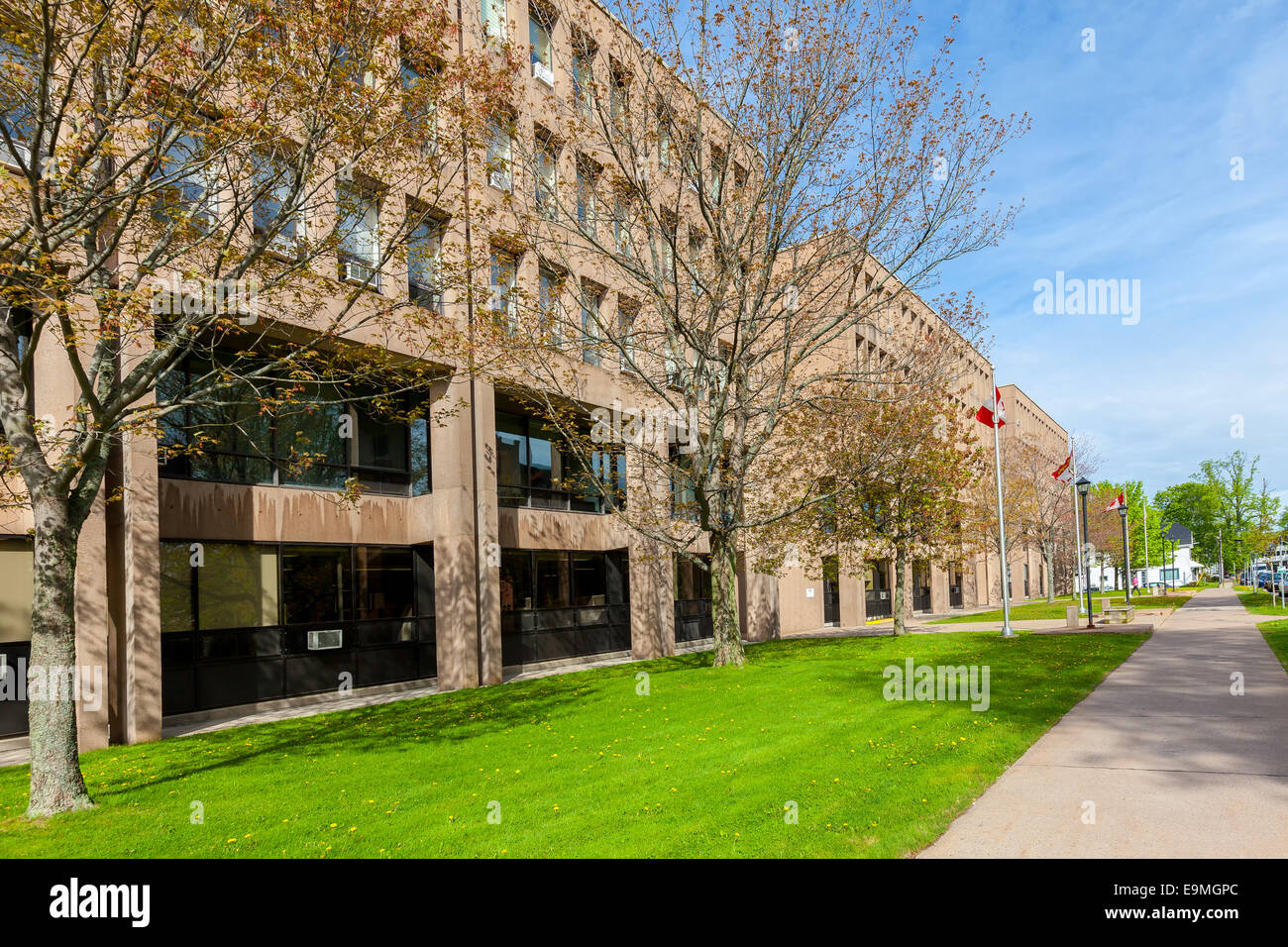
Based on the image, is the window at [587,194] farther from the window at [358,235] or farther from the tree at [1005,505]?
the tree at [1005,505]

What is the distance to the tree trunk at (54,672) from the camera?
8203mm

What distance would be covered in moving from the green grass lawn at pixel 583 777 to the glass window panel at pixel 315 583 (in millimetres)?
3350

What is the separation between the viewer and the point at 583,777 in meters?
8.62

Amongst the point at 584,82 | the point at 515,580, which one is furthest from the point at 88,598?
the point at 584,82

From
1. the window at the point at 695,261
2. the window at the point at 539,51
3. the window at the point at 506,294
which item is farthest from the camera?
the window at the point at 539,51

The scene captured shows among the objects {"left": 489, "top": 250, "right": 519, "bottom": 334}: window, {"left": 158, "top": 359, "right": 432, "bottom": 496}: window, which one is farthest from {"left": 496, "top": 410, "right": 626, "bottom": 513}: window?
{"left": 489, "top": 250, "right": 519, "bottom": 334}: window

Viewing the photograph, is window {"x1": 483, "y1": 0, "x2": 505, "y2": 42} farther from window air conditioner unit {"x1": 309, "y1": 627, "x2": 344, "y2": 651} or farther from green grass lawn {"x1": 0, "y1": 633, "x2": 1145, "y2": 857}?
green grass lawn {"x1": 0, "y1": 633, "x2": 1145, "y2": 857}

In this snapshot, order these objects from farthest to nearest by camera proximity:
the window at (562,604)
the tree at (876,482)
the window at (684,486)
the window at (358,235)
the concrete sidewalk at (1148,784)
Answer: the tree at (876,482) → the window at (562,604) → the window at (684,486) → the window at (358,235) → the concrete sidewalk at (1148,784)

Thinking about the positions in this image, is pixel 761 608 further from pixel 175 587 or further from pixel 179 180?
pixel 179 180

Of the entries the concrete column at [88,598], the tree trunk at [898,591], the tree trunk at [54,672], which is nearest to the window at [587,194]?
the concrete column at [88,598]

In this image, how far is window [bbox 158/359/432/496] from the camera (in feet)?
50.7

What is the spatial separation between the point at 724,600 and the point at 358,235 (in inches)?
427

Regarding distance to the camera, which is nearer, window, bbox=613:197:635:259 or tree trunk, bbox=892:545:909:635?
window, bbox=613:197:635:259

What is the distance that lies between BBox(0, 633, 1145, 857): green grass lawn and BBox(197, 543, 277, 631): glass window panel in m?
3.01
